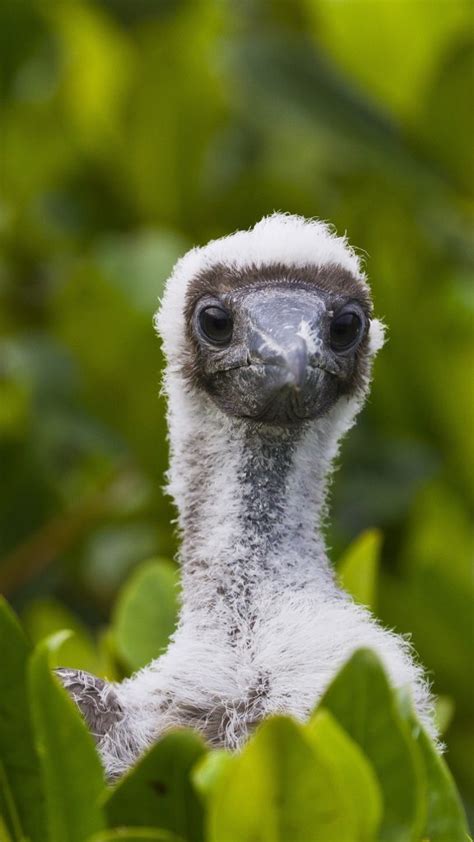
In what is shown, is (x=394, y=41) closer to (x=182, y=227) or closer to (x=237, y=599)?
(x=182, y=227)

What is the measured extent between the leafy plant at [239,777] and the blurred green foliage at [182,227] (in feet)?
4.86

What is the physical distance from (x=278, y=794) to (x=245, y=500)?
917 millimetres

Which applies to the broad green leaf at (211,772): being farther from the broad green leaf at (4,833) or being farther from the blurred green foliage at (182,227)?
the blurred green foliage at (182,227)

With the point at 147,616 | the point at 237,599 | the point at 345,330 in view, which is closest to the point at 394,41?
the point at 345,330

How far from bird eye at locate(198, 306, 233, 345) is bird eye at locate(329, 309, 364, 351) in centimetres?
17

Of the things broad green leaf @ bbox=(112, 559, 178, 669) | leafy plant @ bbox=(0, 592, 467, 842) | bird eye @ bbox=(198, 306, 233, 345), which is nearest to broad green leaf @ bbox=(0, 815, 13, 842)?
leafy plant @ bbox=(0, 592, 467, 842)

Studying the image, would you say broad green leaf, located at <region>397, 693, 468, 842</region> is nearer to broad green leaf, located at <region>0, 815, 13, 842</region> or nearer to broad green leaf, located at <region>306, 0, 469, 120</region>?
broad green leaf, located at <region>0, 815, 13, 842</region>

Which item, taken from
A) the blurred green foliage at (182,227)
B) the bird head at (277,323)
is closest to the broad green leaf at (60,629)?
the blurred green foliage at (182,227)

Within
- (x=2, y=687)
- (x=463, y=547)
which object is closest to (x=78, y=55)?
(x=463, y=547)

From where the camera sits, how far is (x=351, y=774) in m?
1.12

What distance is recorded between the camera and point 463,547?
3.23m

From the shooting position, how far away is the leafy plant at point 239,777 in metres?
1.09

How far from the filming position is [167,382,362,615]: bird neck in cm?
189

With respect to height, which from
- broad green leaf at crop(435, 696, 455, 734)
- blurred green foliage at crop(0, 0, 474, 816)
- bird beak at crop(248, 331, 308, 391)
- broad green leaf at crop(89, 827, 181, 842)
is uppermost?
blurred green foliage at crop(0, 0, 474, 816)
